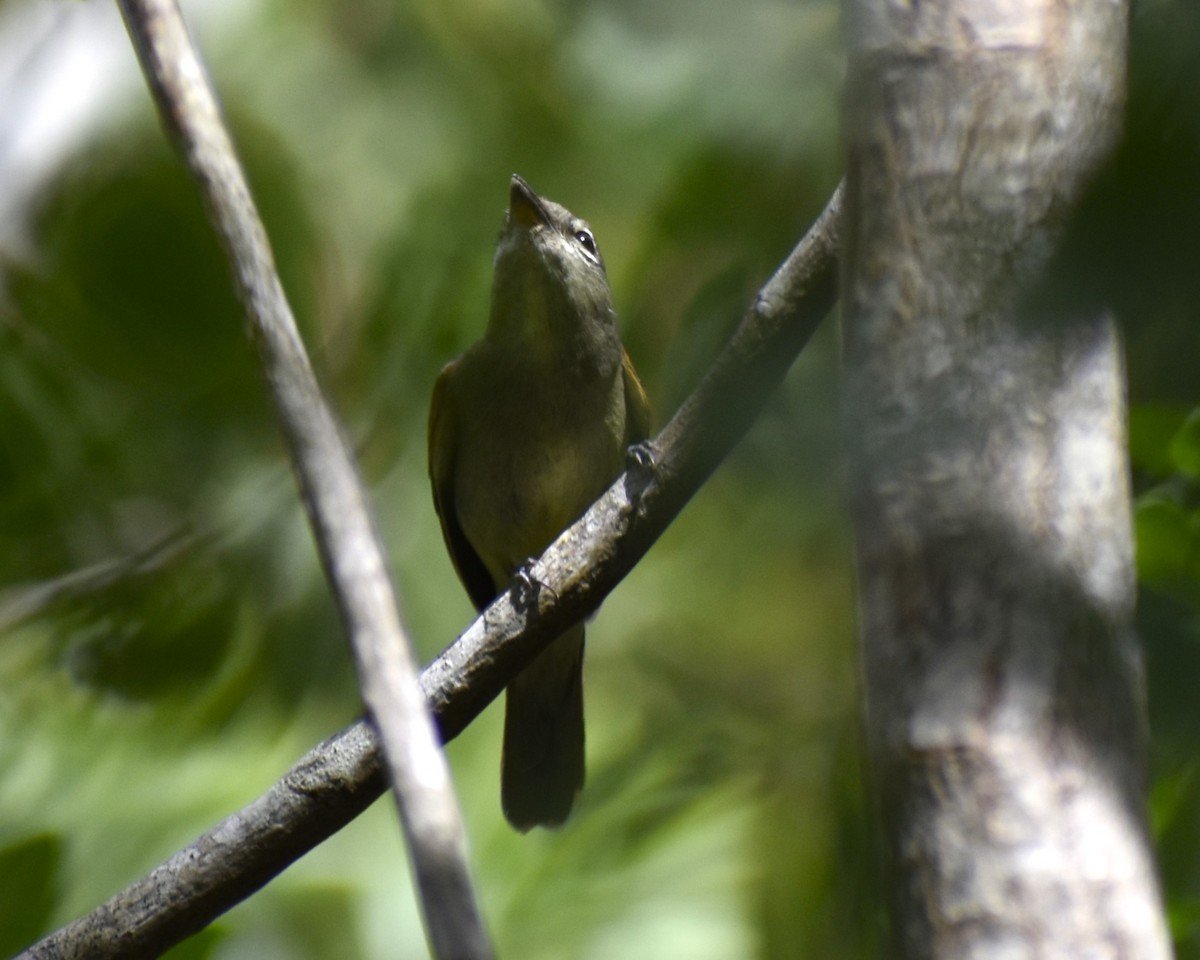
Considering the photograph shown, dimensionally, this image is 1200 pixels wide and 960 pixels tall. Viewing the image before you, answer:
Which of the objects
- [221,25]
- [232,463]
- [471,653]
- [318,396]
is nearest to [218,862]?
[471,653]

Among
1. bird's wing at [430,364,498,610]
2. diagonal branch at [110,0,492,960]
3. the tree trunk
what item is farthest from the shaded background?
diagonal branch at [110,0,492,960]

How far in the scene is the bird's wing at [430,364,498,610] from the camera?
4.05 meters

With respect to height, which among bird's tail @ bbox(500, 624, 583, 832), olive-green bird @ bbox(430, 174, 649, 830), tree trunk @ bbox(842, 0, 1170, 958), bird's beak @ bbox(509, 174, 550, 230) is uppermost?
bird's beak @ bbox(509, 174, 550, 230)

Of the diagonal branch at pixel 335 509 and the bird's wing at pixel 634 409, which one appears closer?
the diagonal branch at pixel 335 509

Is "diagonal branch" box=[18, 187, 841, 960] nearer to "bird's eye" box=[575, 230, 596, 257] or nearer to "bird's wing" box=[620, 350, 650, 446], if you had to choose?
"bird's wing" box=[620, 350, 650, 446]

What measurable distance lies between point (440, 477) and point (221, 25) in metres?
2.32

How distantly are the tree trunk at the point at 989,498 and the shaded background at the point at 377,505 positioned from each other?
2209 millimetres

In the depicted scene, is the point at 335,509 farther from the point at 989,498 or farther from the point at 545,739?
the point at 545,739

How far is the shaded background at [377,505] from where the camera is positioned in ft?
14.2

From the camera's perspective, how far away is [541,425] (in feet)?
12.6

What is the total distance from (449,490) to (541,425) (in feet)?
1.65

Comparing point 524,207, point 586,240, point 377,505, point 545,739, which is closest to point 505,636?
point 545,739

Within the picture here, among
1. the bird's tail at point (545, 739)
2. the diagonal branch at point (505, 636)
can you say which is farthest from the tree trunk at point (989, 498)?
the bird's tail at point (545, 739)

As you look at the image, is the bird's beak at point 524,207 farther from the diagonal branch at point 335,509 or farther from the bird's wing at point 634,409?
the diagonal branch at point 335,509
